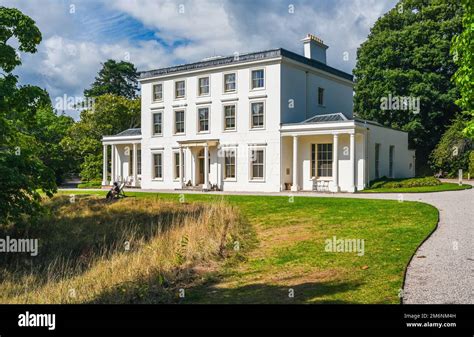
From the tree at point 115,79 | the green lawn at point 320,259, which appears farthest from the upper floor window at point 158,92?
the tree at point 115,79

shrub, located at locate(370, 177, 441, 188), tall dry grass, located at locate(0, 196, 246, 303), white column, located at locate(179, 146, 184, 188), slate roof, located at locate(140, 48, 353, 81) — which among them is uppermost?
slate roof, located at locate(140, 48, 353, 81)

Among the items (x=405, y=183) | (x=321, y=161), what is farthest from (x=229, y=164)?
(x=405, y=183)

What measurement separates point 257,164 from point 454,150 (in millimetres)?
17406

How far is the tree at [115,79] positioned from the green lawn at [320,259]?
191 ft

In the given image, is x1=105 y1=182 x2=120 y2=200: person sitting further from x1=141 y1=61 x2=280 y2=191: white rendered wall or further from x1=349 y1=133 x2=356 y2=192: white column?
x1=349 y1=133 x2=356 y2=192: white column

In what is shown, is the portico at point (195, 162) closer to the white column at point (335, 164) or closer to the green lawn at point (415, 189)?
the white column at point (335, 164)

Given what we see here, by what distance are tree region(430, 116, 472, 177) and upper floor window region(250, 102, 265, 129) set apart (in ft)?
55.9

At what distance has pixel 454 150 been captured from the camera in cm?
3709

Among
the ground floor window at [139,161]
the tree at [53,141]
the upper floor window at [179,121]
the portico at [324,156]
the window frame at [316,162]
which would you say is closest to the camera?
the portico at [324,156]

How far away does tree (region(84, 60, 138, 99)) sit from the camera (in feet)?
230

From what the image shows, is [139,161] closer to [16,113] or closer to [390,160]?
[390,160]

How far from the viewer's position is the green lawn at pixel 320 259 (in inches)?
297

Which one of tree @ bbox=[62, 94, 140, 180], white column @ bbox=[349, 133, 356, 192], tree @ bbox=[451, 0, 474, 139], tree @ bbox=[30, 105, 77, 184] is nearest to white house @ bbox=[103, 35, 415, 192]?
white column @ bbox=[349, 133, 356, 192]

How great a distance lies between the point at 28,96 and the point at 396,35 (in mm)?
37443
